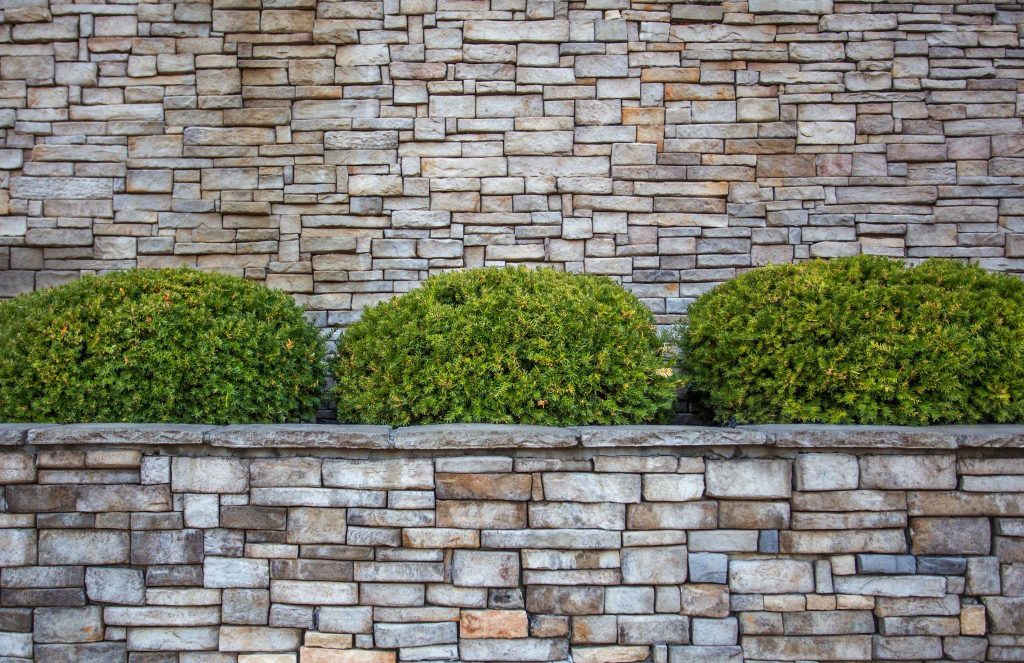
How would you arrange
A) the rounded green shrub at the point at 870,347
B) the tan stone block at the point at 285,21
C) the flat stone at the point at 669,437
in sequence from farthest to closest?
the tan stone block at the point at 285,21 → the rounded green shrub at the point at 870,347 → the flat stone at the point at 669,437

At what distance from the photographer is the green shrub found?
283 centimetres

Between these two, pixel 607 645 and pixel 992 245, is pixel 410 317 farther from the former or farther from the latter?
pixel 992 245

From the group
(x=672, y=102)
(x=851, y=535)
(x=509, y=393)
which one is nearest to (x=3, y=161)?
(x=509, y=393)

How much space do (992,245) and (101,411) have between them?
5.17m

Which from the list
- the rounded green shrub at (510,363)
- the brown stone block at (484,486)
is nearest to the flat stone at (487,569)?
the brown stone block at (484,486)

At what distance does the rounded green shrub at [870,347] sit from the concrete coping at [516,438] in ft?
0.51

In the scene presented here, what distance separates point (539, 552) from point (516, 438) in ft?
1.58

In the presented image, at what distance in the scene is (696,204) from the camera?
4188mm

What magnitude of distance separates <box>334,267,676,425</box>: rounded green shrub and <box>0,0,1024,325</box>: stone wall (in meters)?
1.17

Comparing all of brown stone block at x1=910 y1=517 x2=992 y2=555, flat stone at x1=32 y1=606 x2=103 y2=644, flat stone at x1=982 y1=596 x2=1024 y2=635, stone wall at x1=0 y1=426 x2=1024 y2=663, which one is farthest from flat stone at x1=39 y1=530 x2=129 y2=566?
flat stone at x1=982 y1=596 x2=1024 y2=635

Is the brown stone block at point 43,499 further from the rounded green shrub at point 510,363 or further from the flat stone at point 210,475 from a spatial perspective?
the rounded green shrub at point 510,363

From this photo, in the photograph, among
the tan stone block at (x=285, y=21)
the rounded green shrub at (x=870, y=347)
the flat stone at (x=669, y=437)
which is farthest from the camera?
the tan stone block at (x=285, y=21)

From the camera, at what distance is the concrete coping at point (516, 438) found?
8.56ft

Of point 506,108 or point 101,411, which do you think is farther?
point 506,108
